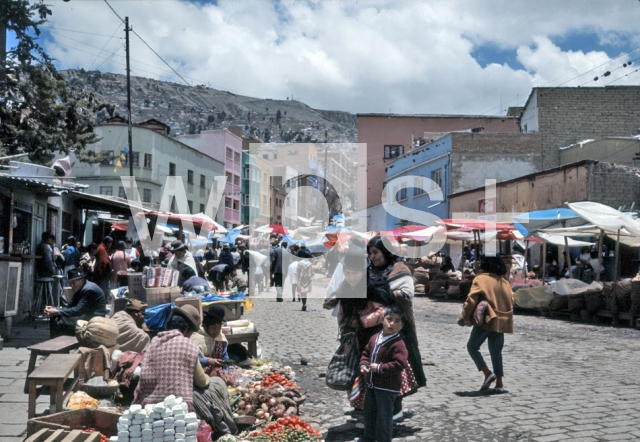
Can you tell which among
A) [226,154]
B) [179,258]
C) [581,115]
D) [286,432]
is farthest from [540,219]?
[226,154]

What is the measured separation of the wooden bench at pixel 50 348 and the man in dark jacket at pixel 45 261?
596 cm

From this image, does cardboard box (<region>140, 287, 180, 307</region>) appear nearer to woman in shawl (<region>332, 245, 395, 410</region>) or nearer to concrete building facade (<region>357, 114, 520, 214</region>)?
woman in shawl (<region>332, 245, 395, 410</region>)

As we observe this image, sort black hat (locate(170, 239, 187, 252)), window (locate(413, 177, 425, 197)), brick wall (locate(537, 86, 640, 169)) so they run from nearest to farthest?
black hat (locate(170, 239, 187, 252)), brick wall (locate(537, 86, 640, 169)), window (locate(413, 177, 425, 197))

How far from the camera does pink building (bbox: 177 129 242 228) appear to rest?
67.8 m

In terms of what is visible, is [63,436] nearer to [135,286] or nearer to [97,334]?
[97,334]

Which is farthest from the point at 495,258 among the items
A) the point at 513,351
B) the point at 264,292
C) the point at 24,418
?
the point at 264,292

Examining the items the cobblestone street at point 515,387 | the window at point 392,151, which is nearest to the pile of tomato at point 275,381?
the cobblestone street at point 515,387

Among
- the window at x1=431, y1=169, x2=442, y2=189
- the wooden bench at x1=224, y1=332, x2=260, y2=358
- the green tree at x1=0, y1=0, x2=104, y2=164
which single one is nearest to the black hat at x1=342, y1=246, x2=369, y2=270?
the wooden bench at x1=224, y1=332, x2=260, y2=358

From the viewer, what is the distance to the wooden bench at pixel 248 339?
883 centimetres

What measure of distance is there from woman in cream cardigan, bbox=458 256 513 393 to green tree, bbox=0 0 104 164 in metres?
17.0

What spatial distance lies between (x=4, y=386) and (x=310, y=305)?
40.4 feet

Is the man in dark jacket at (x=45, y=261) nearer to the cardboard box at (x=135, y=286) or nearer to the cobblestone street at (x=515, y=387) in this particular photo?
the cardboard box at (x=135, y=286)

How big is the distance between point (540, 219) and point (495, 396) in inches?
468

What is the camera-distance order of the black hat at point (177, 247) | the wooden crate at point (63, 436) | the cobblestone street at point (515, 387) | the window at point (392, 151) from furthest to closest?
1. the window at point (392, 151)
2. the black hat at point (177, 247)
3. the cobblestone street at point (515, 387)
4. the wooden crate at point (63, 436)
